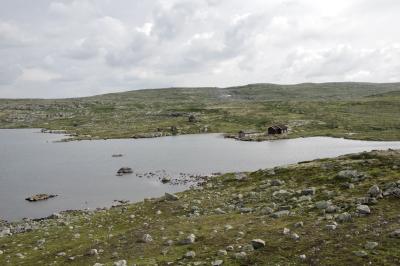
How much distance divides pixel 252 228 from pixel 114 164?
67.4m

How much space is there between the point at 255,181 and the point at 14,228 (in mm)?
26352

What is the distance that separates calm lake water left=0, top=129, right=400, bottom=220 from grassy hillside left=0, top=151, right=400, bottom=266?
15.7 m

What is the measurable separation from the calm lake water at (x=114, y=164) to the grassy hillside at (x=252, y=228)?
51.5ft

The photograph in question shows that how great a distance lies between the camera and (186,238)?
25.9 m

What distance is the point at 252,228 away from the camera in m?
26.4

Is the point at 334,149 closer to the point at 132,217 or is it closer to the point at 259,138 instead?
the point at 259,138

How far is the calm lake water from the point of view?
58.6 metres

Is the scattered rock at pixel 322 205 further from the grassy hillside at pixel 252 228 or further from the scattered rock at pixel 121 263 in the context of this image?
the scattered rock at pixel 121 263

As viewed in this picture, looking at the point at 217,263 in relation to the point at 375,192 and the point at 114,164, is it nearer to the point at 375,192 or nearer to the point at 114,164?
the point at 375,192

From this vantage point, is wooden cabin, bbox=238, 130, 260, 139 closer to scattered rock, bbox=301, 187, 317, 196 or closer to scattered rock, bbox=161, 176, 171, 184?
scattered rock, bbox=161, 176, 171, 184

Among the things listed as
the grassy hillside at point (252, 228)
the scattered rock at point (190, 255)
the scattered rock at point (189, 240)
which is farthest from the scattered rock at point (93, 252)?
the scattered rock at point (190, 255)

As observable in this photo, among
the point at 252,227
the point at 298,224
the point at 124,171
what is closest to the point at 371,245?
the point at 298,224

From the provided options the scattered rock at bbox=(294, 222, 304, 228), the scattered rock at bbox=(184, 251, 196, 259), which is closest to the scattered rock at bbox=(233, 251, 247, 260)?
the scattered rock at bbox=(184, 251, 196, 259)

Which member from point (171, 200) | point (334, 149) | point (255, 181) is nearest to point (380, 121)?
point (334, 149)
